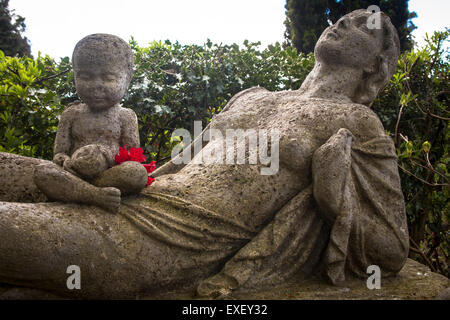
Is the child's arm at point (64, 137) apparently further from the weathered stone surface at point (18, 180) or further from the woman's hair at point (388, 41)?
the woman's hair at point (388, 41)

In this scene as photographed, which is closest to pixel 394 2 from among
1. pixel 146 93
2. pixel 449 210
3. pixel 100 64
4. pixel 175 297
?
pixel 449 210

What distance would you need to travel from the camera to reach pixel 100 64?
250 cm

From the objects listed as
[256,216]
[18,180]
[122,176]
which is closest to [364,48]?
[256,216]

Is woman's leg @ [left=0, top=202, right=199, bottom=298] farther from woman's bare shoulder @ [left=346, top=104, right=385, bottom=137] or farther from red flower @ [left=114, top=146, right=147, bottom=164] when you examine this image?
woman's bare shoulder @ [left=346, top=104, right=385, bottom=137]

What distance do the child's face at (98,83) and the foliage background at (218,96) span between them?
5.38ft

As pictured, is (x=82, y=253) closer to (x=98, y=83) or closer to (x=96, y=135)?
(x=96, y=135)

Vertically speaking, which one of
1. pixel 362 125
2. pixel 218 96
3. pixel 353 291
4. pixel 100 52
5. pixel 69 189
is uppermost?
pixel 218 96

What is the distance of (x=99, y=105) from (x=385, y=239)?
2.03 meters

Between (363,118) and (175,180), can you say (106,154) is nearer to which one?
(175,180)

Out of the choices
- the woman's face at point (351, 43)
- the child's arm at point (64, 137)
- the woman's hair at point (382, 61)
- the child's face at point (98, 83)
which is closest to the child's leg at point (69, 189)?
the child's arm at point (64, 137)

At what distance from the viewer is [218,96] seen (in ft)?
15.8

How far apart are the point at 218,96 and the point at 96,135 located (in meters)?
2.37

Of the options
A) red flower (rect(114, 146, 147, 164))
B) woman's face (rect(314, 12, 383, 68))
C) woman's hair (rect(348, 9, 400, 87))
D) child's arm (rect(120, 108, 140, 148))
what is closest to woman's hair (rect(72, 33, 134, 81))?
child's arm (rect(120, 108, 140, 148))

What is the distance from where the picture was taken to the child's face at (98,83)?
252cm
